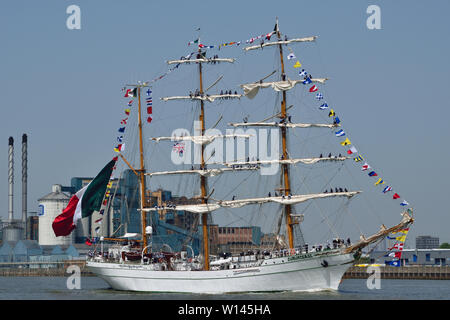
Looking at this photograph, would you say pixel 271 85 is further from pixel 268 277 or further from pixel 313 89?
pixel 268 277

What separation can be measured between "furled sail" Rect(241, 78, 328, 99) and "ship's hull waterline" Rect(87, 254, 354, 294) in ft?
46.6

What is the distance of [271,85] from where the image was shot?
68500 millimetres

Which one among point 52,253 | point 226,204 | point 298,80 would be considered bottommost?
point 52,253

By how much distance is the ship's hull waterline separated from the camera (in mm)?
62438

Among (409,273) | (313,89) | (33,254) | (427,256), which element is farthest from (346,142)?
(33,254)

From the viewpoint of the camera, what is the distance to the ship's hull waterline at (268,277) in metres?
62.4

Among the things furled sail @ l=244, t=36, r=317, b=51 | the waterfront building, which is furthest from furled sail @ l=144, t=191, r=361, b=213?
the waterfront building

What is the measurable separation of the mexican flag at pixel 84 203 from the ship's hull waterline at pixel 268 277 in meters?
8.62

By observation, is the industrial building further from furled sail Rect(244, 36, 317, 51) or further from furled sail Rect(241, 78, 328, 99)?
furled sail Rect(244, 36, 317, 51)

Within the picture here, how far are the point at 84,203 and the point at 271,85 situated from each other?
63.2ft

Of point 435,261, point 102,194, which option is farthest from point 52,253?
point 102,194
